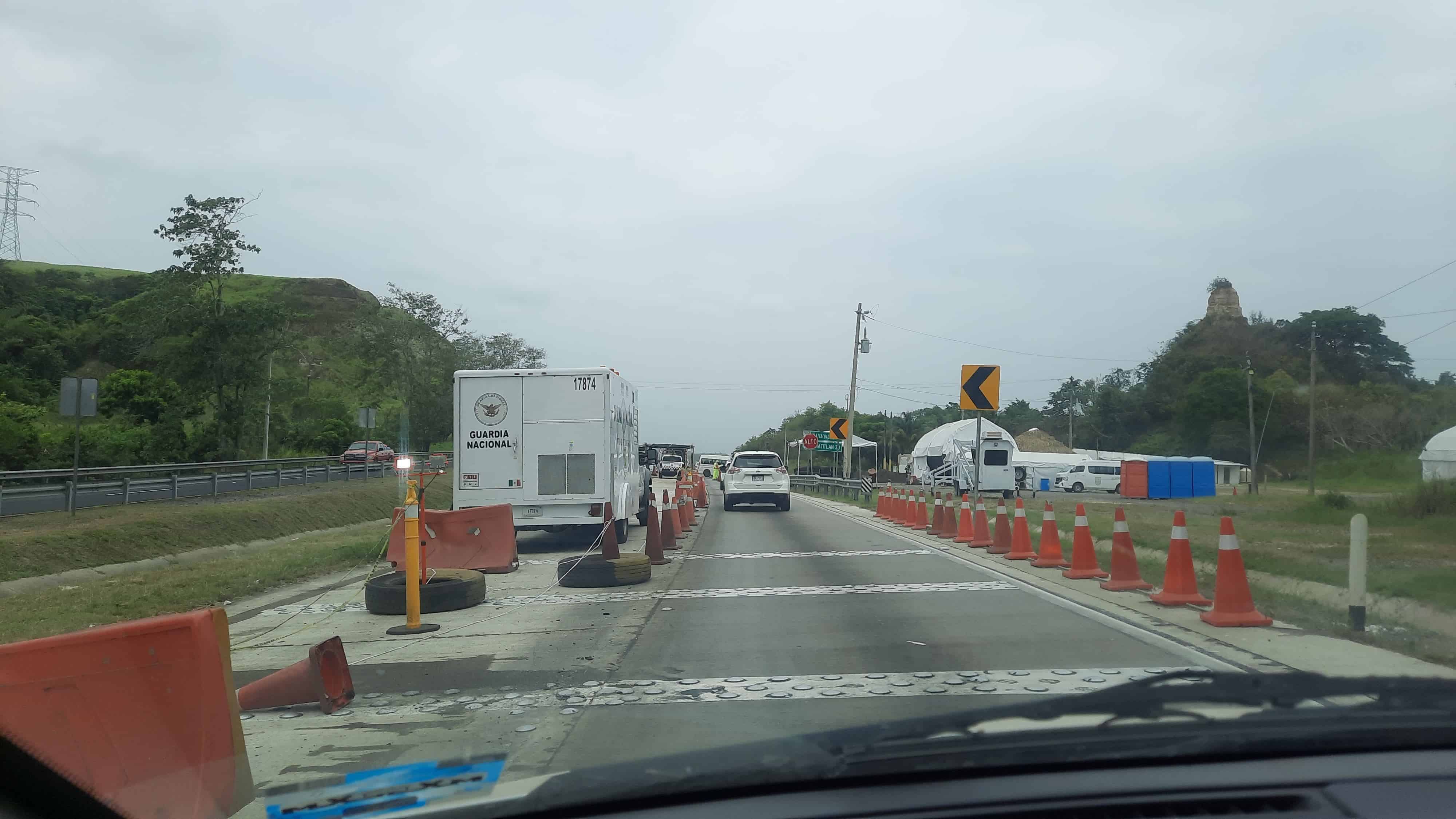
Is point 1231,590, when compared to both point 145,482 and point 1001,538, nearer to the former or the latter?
point 1001,538

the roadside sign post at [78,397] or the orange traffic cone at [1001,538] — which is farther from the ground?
A: the roadside sign post at [78,397]

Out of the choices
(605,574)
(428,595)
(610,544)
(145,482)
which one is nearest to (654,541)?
(610,544)

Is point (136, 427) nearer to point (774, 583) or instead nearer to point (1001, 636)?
point (774, 583)

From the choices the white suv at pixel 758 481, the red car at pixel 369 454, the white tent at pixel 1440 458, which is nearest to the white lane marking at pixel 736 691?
the white tent at pixel 1440 458

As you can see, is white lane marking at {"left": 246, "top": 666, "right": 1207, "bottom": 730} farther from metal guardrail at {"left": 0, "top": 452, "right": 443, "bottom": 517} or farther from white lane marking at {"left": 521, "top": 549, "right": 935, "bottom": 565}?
white lane marking at {"left": 521, "top": 549, "right": 935, "bottom": 565}

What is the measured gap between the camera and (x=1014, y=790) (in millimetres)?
2480

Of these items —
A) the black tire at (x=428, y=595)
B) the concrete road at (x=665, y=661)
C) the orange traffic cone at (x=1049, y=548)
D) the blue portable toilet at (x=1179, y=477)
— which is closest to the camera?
the concrete road at (x=665, y=661)

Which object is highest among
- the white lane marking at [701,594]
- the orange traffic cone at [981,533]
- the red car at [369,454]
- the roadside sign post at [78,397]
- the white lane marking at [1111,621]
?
the roadside sign post at [78,397]

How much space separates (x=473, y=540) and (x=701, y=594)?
14.1ft

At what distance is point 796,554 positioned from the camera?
15781 mm

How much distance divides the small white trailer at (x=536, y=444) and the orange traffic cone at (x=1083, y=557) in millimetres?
7655

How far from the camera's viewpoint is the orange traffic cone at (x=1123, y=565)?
11.0m

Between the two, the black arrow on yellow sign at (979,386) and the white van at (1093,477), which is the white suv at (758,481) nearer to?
the black arrow on yellow sign at (979,386)

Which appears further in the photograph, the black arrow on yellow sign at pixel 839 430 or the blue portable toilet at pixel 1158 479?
the blue portable toilet at pixel 1158 479
